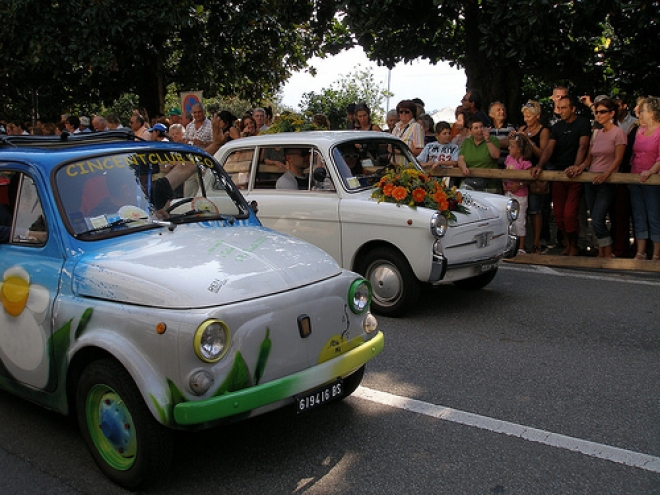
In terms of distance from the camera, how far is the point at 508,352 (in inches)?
238

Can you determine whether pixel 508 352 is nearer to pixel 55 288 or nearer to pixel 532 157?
pixel 55 288

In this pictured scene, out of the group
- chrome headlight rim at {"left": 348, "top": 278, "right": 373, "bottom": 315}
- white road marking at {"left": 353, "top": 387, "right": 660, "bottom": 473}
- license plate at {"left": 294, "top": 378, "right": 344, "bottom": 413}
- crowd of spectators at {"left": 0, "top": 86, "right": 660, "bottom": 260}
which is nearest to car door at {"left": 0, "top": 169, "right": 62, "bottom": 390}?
license plate at {"left": 294, "top": 378, "right": 344, "bottom": 413}

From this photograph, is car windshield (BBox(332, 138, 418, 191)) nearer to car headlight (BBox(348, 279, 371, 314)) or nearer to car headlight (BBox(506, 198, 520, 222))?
car headlight (BBox(506, 198, 520, 222))

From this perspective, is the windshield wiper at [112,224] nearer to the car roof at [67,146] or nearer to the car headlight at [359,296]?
the car roof at [67,146]

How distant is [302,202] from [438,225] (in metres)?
1.56

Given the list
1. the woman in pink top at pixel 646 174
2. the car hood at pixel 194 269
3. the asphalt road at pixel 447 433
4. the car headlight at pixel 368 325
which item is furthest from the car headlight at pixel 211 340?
the woman in pink top at pixel 646 174

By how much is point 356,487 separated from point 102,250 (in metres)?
2.01

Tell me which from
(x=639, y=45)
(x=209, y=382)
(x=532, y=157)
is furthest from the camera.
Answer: (x=639, y=45)

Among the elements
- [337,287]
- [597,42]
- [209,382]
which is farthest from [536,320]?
[597,42]

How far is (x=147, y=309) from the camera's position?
3.79 m

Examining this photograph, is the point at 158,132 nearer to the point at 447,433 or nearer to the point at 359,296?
the point at 359,296

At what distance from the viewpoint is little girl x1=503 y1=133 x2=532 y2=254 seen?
32.4 feet

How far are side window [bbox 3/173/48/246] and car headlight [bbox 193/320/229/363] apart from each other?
1.45 meters

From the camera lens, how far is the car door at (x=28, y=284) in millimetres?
4293
